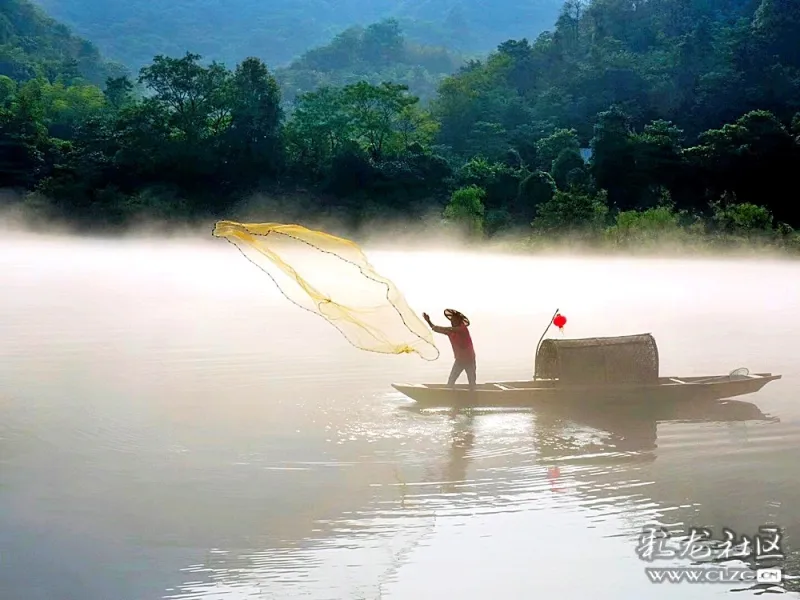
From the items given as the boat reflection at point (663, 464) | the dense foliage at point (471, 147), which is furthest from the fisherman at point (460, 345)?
the dense foliage at point (471, 147)

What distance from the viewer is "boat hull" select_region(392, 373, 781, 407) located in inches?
557

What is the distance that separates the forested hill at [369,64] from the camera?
5320 inches

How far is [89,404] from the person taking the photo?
14695 millimetres

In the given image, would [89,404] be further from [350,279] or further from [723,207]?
[723,207]

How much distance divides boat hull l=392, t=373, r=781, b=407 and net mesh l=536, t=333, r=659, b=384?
144mm

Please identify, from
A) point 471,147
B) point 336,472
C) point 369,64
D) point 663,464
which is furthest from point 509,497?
point 369,64

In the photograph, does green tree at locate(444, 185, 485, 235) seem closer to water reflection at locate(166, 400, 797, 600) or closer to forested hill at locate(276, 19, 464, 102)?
water reflection at locate(166, 400, 797, 600)

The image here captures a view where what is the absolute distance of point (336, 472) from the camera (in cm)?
1113

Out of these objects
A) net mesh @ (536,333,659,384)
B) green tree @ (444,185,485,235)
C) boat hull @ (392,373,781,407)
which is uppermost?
green tree @ (444,185,485,235)

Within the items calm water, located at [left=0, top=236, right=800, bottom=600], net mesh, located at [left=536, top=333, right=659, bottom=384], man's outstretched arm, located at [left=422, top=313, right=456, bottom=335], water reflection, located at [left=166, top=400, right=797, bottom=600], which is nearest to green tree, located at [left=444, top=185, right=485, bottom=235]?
calm water, located at [left=0, top=236, right=800, bottom=600]

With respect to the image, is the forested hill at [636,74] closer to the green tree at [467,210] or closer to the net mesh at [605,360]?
the green tree at [467,210]

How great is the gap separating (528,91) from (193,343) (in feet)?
228

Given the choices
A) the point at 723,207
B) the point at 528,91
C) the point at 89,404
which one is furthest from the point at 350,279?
the point at 528,91

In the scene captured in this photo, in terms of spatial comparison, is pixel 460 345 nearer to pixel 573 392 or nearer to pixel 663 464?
pixel 573 392
